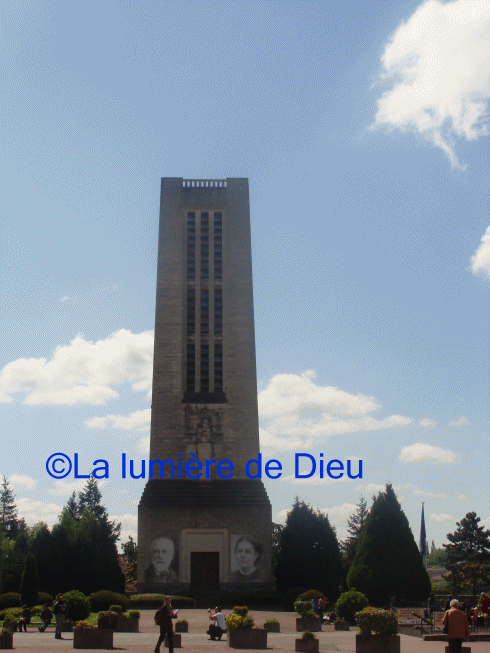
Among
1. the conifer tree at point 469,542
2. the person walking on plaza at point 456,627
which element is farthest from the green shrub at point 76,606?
the conifer tree at point 469,542

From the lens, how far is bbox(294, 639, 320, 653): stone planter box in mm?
19719

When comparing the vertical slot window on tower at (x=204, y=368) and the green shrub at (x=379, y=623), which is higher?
the vertical slot window on tower at (x=204, y=368)

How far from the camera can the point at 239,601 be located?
1583 inches

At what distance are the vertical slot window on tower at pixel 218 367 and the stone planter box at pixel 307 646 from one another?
30.7 metres

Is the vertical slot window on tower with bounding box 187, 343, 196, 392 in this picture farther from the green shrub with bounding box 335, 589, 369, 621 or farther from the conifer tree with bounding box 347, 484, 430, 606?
the green shrub with bounding box 335, 589, 369, 621

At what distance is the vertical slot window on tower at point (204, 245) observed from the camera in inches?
2089

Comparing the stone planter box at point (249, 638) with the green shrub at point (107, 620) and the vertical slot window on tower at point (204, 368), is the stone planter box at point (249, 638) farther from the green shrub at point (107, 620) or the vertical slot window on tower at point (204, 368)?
the vertical slot window on tower at point (204, 368)

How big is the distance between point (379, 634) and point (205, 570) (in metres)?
28.5

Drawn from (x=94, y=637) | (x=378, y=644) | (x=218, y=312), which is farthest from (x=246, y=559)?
(x=378, y=644)

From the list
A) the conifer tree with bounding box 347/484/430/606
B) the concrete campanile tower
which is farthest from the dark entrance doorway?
the conifer tree with bounding box 347/484/430/606

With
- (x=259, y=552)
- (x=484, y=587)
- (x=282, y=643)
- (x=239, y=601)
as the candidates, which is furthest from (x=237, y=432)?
(x=484, y=587)

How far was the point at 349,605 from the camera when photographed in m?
27.9

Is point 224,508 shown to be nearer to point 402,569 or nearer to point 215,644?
point 402,569

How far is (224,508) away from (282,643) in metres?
23.9
